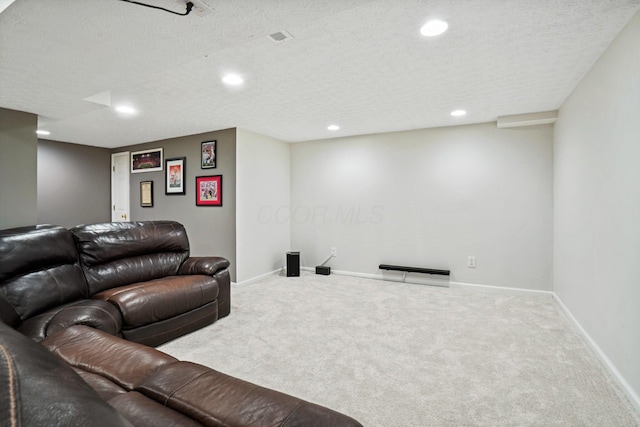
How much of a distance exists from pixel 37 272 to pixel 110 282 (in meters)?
0.54

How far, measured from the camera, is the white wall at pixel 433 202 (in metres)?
3.89

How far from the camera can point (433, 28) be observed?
1.88 meters

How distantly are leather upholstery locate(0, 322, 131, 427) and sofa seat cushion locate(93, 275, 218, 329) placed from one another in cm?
204

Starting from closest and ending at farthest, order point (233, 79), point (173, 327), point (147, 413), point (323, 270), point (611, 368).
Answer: point (147, 413) → point (611, 368) → point (173, 327) → point (233, 79) → point (323, 270)

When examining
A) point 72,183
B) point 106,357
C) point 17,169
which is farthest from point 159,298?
point 72,183

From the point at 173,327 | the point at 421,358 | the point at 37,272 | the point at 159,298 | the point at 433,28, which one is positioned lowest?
the point at 421,358

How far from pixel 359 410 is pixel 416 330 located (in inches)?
51.0

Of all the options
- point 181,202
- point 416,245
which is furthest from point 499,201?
point 181,202

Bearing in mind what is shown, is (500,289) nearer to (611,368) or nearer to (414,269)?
(414,269)

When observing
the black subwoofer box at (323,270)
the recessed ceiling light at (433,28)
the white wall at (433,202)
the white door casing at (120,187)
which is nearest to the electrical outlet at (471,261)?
the white wall at (433,202)

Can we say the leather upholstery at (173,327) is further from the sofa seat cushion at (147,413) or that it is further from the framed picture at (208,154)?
the framed picture at (208,154)

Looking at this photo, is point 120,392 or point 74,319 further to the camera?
point 74,319

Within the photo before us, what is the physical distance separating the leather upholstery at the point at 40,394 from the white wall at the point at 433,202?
4.41 meters

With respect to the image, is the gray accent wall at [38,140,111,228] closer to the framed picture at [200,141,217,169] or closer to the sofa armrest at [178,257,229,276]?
the framed picture at [200,141,217,169]
